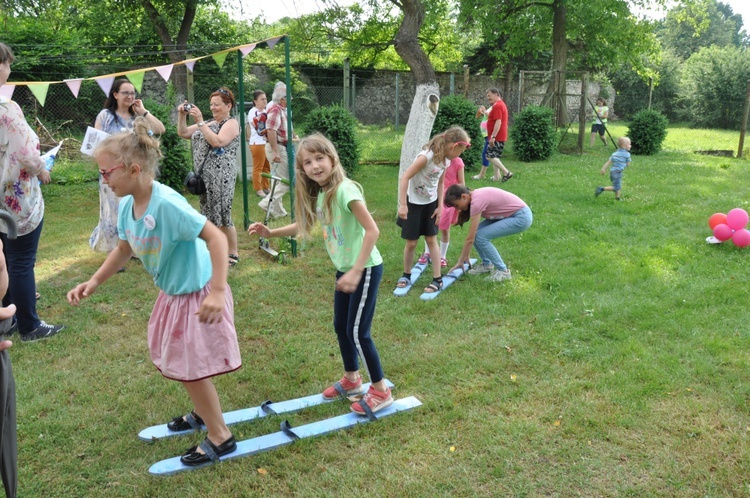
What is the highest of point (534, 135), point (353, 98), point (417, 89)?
point (353, 98)

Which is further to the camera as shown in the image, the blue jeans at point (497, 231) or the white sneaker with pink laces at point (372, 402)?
the blue jeans at point (497, 231)

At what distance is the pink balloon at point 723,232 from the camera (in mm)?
6602

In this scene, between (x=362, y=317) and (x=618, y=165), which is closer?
(x=362, y=317)

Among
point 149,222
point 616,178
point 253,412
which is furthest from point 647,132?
point 149,222

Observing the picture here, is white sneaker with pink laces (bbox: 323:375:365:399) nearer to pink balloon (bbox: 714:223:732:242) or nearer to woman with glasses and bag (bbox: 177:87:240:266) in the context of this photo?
woman with glasses and bag (bbox: 177:87:240:266)

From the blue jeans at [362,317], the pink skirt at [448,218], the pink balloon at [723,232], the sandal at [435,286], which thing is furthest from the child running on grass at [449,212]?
the pink balloon at [723,232]

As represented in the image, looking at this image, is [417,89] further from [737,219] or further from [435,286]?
[737,219]

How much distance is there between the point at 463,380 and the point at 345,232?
1.41 m

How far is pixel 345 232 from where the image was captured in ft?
10.7

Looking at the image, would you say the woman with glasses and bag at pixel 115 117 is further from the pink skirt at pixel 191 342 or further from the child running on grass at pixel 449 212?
the pink skirt at pixel 191 342

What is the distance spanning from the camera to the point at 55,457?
3.08m

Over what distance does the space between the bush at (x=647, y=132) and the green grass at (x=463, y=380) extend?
426 inches

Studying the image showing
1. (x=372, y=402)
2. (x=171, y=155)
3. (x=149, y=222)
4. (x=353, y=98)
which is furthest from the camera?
(x=353, y=98)

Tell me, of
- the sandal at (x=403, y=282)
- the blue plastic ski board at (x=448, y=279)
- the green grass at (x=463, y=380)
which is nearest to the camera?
the green grass at (x=463, y=380)
